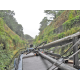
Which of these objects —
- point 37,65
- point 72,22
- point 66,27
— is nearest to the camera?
point 37,65

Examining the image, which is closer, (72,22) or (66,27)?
(72,22)

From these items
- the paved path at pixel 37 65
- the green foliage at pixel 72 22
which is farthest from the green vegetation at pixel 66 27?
the paved path at pixel 37 65

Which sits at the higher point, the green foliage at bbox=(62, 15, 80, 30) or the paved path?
the green foliage at bbox=(62, 15, 80, 30)

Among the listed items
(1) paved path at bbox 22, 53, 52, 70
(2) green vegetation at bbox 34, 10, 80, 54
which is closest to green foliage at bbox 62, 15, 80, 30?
(2) green vegetation at bbox 34, 10, 80, 54

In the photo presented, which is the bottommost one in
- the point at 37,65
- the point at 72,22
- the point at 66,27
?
the point at 37,65

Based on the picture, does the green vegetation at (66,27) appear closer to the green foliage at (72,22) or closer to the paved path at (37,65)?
the green foliage at (72,22)

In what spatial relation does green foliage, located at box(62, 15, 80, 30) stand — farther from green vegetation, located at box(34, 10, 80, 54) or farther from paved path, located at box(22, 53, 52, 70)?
paved path, located at box(22, 53, 52, 70)

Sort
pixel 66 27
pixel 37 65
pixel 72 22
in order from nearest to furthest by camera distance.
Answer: pixel 37 65 < pixel 72 22 < pixel 66 27

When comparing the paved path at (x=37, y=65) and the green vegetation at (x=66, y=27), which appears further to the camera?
the green vegetation at (x=66, y=27)

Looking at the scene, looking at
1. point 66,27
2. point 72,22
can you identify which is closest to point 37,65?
point 72,22

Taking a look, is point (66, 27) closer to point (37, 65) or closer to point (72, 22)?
point (72, 22)

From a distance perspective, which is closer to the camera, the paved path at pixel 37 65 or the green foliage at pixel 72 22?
the paved path at pixel 37 65

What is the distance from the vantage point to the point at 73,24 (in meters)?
8.78

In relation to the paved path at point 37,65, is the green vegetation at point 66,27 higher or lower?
higher
